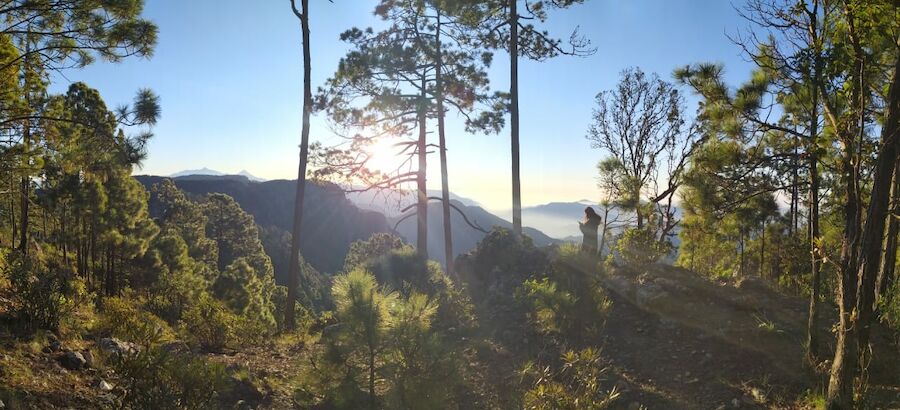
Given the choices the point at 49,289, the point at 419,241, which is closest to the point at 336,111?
the point at 419,241

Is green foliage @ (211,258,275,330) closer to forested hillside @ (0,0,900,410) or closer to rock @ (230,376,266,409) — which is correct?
forested hillside @ (0,0,900,410)

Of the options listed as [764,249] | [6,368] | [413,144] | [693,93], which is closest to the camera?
[6,368]

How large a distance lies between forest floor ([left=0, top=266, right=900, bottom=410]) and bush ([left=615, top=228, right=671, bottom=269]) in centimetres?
31

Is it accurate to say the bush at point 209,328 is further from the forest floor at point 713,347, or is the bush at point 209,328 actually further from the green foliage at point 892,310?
the green foliage at point 892,310

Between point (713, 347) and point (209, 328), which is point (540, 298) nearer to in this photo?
point (713, 347)

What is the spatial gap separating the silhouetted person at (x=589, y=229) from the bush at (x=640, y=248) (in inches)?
69.9

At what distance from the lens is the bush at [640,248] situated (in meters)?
9.21

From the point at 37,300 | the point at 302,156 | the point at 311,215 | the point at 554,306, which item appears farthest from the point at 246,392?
the point at 311,215

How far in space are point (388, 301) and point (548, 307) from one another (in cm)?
324

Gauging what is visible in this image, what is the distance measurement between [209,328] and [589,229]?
28.0 ft

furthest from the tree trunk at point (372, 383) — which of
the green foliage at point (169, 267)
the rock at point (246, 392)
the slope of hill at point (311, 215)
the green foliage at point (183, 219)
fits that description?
the slope of hill at point (311, 215)

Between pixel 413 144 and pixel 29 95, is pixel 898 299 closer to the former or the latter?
pixel 413 144

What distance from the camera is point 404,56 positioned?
47.7 feet

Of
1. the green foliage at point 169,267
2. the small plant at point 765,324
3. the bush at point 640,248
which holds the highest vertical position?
the bush at point 640,248
